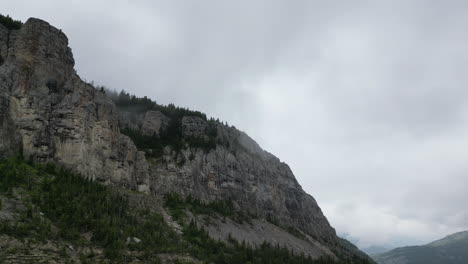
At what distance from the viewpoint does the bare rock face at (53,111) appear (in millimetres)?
67875

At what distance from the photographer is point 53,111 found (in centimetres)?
7412

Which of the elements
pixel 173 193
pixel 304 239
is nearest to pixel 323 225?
pixel 304 239

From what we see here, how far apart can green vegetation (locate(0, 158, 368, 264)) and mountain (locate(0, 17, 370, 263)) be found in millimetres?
423

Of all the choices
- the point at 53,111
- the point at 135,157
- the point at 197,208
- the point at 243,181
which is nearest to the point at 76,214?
the point at 53,111

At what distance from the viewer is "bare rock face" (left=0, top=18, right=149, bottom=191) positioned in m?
67.9

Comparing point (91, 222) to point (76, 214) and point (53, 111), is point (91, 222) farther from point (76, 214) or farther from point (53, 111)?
point (53, 111)

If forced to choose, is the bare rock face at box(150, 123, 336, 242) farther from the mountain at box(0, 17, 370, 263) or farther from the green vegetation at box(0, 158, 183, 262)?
the green vegetation at box(0, 158, 183, 262)

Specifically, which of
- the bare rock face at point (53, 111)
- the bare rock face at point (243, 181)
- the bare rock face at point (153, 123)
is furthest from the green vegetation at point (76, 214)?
the bare rock face at point (153, 123)

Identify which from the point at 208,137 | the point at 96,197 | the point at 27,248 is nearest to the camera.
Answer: the point at 27,248

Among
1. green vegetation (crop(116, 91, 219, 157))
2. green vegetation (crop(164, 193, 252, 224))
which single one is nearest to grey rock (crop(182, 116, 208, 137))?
green vegetation (crop(116, 91, 219, 157))

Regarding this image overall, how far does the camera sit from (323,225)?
145 meters

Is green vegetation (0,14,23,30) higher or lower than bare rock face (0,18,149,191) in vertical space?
higher

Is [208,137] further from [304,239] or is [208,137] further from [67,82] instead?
[67,82]

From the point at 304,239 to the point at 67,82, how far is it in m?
80.5
